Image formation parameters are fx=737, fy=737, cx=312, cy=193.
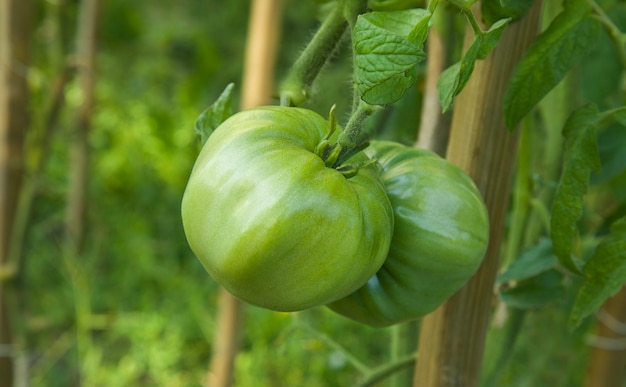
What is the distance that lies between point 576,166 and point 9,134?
1.13m

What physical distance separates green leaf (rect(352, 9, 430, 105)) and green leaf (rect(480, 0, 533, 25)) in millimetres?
138

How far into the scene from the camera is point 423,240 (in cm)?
50

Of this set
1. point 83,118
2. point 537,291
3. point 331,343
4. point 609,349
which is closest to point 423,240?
point 537,291

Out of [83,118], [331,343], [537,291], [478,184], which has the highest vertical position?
[478,184]

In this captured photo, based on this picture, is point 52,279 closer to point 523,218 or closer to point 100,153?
point 100,153

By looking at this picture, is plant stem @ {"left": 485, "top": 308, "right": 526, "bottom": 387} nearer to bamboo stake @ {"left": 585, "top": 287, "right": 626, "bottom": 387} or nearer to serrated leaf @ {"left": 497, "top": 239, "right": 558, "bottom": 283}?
serrated leaf @ {"left": 497, "top": 239, "right": 558, "bottom": 283}

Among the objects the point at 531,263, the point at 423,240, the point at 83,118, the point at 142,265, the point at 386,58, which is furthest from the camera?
the point at 142,265

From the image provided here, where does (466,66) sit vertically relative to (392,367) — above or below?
above

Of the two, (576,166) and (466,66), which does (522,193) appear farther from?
(466,66)

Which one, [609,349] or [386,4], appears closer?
[386,4]

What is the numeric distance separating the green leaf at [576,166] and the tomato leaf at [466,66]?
0.41ft

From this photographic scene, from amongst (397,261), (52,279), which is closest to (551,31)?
(397,261)

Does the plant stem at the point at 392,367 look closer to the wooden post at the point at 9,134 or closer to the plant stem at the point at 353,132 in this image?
the plant stem at the point at 353,132

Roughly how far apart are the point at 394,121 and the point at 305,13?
2.40m
